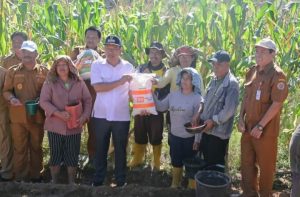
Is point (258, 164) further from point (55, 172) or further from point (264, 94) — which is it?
point (55, 172)

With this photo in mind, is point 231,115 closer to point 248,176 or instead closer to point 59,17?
point 248,176

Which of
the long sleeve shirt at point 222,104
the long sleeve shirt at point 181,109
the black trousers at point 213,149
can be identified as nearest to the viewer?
the long sleeve shirt at point 222,104

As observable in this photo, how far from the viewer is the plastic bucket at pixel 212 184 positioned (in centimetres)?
435

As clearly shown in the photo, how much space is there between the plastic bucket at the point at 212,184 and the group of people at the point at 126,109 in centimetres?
32

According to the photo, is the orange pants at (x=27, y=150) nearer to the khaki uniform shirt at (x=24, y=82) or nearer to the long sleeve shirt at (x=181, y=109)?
the khaki uniform shirt at (x=24, y=82)

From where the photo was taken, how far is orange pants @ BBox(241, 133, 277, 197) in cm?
460

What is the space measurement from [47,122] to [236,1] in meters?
2.94

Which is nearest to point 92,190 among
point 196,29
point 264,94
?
point 264,94

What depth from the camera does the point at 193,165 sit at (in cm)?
491

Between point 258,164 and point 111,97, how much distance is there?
1825 mm

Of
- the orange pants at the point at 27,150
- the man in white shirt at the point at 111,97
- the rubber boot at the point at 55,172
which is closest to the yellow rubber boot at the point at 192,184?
the man in white shirt at the point at 111,97

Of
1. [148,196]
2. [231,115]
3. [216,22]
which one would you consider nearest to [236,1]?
[216,22]

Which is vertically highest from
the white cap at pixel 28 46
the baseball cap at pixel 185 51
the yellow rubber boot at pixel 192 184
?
the white cap at pixel 28 46

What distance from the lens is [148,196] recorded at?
4.98 metres
